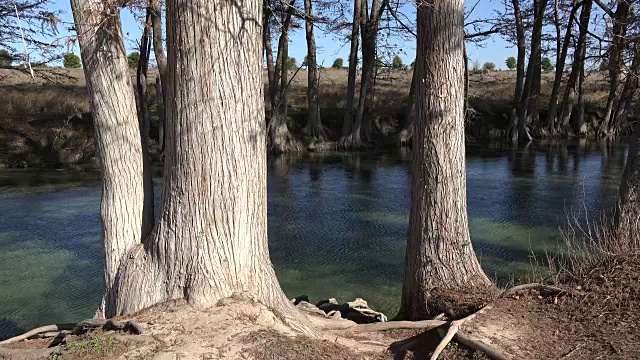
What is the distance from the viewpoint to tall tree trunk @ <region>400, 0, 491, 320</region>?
20.4 ft

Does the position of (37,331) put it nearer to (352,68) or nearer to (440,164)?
(440,164)

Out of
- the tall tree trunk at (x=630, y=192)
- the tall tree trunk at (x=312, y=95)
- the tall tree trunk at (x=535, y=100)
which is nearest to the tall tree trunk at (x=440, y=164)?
the tall tree trunk at (x=630, y=192)

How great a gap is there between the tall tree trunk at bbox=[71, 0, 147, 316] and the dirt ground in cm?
91

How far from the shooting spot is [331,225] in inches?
497

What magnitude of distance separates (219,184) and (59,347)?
1.76m

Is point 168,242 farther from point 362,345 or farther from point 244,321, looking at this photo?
point 362,345

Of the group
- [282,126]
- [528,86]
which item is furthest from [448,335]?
[528,86]

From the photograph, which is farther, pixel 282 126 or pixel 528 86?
pixel 528 86

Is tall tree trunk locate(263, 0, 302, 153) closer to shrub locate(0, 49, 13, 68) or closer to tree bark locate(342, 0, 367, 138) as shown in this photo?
tree bark locate(342, 0, 367, 138)

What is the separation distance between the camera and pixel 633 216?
740cm

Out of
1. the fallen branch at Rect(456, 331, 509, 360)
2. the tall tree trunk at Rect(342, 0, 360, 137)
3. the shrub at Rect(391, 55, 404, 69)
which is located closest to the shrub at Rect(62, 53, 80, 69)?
the fallen branch at Rect(456, 331, 509, 360)

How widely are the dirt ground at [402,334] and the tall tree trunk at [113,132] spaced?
0.91 m

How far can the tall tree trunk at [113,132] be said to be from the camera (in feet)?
17.7

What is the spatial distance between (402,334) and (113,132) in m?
3.48
